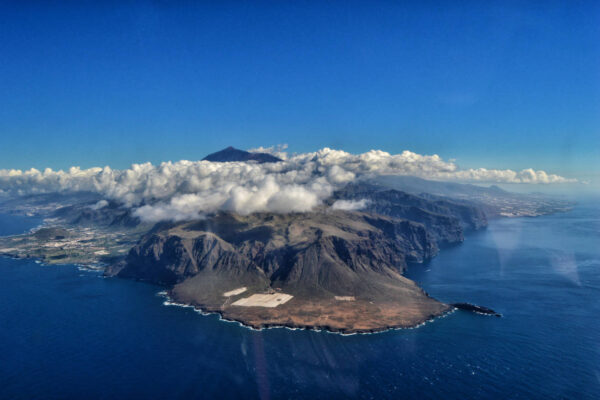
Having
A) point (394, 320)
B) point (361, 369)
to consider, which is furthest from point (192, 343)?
point (394, 320)

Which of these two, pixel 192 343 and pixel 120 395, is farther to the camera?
pixel 192 343

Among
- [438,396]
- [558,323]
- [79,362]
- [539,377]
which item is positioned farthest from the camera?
[558,323]

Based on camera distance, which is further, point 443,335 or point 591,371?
point 443,335

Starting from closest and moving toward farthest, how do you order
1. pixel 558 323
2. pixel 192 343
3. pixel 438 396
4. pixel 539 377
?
pixel 438 396, pixel 539 377, pixel 192 343, pixel 558 323

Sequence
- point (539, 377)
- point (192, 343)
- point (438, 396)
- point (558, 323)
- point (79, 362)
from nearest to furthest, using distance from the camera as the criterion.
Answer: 1. point (438, 396)
2. point (539, 377)
3. point (79, 362)
4. point (192, 343)
5. point (558, 323)

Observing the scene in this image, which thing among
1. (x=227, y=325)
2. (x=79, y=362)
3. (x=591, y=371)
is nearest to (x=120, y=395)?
(x=79, y=362)

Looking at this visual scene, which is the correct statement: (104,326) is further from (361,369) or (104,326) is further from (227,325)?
(361,369)

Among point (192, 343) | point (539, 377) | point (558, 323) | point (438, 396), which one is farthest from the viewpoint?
point (558, 323)

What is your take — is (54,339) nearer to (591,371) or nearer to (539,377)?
(539,377)
